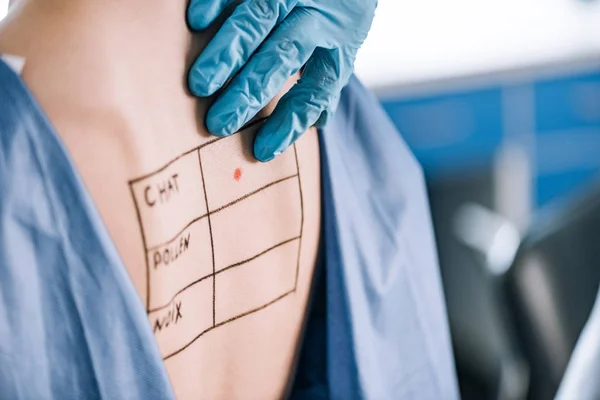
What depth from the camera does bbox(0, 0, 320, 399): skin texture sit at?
716 millimetres

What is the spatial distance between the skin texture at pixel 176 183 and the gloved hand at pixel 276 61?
0.02 m

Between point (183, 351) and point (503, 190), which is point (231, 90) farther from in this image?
point (503, 190)

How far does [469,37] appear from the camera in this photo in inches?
145

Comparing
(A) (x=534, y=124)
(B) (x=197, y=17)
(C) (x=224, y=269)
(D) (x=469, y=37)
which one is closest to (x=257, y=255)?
(C) (x=224, y=269)

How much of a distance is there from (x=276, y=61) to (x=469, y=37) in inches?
116

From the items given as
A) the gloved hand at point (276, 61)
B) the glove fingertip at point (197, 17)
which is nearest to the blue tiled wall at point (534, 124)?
the gloved hand at point (276, 61)

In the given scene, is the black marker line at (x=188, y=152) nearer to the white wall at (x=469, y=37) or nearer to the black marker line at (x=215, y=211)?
the black marker line at (x=215, y=211)

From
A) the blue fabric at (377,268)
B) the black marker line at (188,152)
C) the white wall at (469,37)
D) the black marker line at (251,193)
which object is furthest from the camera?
the white wall at (469,37)

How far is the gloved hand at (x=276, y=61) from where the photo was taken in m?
0.84

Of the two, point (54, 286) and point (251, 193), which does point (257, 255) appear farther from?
point (54, 286)

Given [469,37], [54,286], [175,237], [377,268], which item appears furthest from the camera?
[469,37]

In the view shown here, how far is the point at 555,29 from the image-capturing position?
377 centimetres

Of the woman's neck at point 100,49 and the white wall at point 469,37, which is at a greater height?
the woman's neck at point 100,49

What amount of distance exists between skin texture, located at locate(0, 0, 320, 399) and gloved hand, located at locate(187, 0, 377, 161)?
0.08 feet
